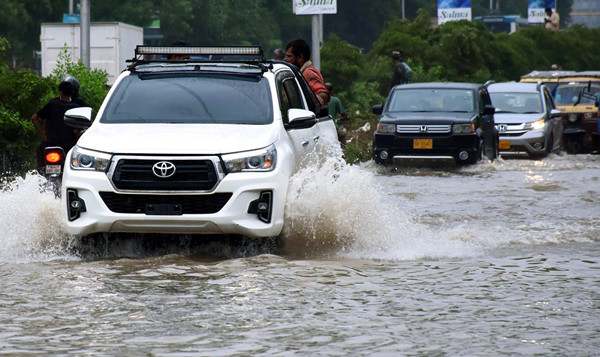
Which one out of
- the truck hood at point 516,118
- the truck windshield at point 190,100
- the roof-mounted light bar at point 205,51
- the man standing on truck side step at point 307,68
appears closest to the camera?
the truck windshield at point 190,100

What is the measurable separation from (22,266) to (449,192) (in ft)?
35.5

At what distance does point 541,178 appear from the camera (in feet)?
84.6

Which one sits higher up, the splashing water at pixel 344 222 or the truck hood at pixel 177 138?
the truck hood at pixel 177 138

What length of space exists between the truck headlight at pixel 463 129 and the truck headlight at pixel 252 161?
15068 millimetres

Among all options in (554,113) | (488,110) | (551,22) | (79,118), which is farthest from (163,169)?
(551,22)

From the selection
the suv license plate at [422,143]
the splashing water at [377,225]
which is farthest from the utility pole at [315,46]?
the splashing water at [377,225]

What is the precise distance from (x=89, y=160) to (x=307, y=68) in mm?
5977

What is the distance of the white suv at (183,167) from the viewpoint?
1269 cm

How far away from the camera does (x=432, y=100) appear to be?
29.1 m

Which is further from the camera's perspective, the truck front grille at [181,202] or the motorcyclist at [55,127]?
the motorcyclist at [55,127]

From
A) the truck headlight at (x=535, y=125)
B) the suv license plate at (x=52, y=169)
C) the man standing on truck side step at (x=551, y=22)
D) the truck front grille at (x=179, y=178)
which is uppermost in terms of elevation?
the man standing on truck side step at (x=551, y=22)

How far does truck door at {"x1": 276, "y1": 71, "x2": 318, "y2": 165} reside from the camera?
14.1 metres

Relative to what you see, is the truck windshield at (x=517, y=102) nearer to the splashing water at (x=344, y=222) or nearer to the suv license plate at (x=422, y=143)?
the suv license plate at (x=422, y=143)

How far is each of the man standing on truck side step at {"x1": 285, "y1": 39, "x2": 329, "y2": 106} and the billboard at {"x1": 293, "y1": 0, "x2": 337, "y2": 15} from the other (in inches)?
467
